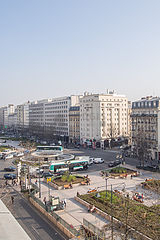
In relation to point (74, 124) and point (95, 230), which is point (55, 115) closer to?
point (74, 124)

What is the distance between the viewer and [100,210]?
27.4m

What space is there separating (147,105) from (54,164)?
2687 centimetres

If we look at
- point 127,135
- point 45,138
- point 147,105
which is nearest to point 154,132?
point 147,105

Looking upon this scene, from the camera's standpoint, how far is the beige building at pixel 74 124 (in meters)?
94.8

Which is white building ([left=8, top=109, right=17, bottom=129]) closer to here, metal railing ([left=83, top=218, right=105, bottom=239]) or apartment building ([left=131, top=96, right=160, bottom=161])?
apartment building ([left=131, top=96, right=160, bottom=161])

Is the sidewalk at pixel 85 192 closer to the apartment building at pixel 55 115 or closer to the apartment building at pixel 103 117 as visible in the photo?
the apartment building at pixel 103 117

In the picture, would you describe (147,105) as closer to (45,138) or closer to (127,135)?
(127,135)

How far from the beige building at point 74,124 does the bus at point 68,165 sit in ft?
143

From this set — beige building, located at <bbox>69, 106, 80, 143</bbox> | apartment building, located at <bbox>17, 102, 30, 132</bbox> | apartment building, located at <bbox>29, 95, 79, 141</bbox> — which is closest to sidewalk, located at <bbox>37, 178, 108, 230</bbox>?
beige building, located at <bbox>69, 106, 80, 143</bbox>

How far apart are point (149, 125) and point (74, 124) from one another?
40661 mm

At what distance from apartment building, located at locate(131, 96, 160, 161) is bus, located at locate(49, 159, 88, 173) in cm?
1322

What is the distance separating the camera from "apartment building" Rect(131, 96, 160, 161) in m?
57.8

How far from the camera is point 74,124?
9675 cm

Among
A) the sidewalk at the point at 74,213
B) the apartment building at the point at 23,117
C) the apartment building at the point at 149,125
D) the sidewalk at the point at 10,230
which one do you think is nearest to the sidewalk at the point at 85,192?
the sidewalk at the point at 74,213
